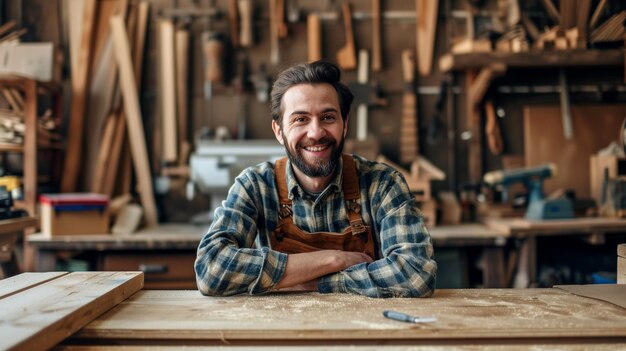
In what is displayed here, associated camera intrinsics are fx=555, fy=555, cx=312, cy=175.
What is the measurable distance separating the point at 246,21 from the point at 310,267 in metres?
2.80

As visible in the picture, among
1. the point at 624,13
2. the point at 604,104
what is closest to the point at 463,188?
the point at 604,104

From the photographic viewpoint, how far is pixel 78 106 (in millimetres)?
4113

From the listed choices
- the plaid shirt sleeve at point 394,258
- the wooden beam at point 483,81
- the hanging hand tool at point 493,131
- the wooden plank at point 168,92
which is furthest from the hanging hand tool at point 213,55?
the plaid shirt sleeve at point 394,258

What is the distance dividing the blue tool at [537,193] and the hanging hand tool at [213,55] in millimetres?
2084

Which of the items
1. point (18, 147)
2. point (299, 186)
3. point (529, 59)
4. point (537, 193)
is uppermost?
point (529, 59)

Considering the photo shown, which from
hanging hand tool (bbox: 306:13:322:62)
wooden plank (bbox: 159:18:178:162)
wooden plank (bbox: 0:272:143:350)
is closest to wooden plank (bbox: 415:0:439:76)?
hanging hand tool (bbox: 306:13:322:62)

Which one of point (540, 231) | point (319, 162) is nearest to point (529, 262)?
point (540, 231)

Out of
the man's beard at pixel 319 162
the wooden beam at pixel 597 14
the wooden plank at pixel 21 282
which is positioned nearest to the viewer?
the wooden plank at pixel 21 282

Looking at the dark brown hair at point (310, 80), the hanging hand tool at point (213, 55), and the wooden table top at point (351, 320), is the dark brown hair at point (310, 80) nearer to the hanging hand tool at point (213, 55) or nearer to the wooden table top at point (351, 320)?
the wooden table top at point (351, 320)

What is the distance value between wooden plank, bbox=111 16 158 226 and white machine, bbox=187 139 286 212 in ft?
1.75

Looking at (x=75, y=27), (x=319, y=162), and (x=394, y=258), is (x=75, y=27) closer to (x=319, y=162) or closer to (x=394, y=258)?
(x=319, y=162)

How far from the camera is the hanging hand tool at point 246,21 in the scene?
4.19 metres

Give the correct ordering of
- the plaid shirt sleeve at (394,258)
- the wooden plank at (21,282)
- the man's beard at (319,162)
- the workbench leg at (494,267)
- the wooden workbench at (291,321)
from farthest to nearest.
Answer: the workbench leg at (494,267), the man's beard at (319,162), the plaid shirt sleeve at (394,258), the wooden plank at (21,282), the wooden workbench at (291,321)

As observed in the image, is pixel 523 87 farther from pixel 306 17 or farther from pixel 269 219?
pixel 269 219
